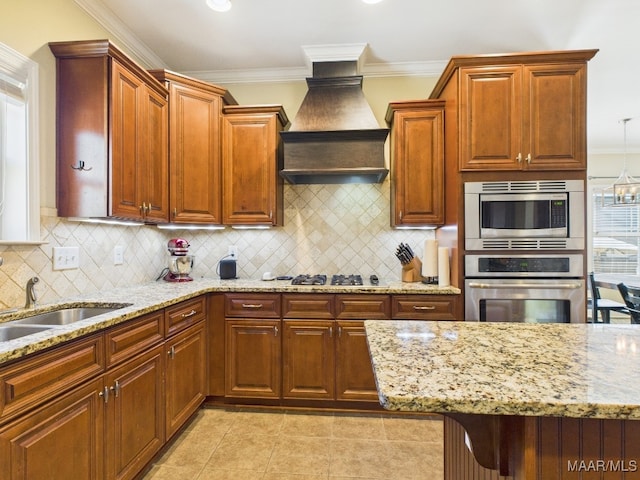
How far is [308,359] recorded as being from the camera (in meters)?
2.52

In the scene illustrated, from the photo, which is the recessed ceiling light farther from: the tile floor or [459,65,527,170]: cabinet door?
the tile floor

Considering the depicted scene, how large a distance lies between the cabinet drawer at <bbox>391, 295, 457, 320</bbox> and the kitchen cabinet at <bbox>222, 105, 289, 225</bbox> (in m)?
1.24

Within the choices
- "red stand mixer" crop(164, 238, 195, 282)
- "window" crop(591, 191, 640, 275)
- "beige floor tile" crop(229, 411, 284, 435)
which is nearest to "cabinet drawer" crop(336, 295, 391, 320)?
"beige floor tile" crop(229, 411, 284, 435)

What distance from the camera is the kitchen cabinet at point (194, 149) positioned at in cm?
258

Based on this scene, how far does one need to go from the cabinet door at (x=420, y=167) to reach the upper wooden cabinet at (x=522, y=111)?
0.33 metres

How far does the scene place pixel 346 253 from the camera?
3.14 meters

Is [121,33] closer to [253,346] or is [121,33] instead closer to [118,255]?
[118,255]

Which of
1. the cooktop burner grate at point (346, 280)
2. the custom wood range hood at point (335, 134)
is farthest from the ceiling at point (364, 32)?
the cooktop burner grate at point (346, 280)

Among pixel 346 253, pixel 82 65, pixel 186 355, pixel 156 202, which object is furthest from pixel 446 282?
pixel 82 65

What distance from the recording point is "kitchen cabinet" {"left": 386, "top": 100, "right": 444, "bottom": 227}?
8.86ft

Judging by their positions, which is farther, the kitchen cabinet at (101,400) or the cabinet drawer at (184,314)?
the cabinet drawer at (184,314)

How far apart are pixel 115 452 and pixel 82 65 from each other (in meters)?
2.12

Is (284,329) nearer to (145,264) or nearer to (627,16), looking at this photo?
(145,264)

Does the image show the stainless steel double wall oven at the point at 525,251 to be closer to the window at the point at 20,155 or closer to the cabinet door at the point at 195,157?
the cabinet door at the point at 195,157
